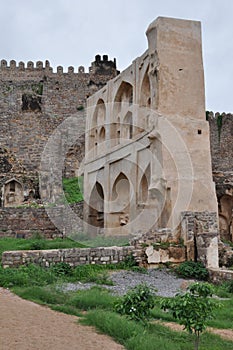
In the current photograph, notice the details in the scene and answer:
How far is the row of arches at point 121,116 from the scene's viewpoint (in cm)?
1703

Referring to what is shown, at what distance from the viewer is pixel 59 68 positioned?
33.0 metres

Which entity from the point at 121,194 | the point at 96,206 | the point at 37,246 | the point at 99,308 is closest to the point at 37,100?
the point at 96,206

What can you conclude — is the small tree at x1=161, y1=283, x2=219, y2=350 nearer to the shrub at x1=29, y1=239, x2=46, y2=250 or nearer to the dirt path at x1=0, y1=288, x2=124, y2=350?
the dirt path at x1=0, y1=288, x2=124, y2=350

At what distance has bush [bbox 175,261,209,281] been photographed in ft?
36.4

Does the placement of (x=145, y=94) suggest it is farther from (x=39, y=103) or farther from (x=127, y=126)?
(x=39, y=103)

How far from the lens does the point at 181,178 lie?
564 inches

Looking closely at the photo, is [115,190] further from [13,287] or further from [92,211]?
[13,287]

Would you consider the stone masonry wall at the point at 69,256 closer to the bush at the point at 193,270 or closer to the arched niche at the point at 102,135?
the bush at the point at 193,270

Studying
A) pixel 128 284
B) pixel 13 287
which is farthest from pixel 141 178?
pixel 13 287

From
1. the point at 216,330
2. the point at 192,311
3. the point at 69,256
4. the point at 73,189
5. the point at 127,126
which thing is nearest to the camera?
the point at 192,311

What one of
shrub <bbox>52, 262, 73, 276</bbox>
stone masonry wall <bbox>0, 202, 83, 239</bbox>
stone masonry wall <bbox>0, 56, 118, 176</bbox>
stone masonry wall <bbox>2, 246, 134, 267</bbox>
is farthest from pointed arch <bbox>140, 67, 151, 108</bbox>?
stone masonry wall <bbox>0, 56, 118, 176</bbox>

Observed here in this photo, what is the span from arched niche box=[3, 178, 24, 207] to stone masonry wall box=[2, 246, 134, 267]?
10.7 m

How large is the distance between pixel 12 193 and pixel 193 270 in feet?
40.3

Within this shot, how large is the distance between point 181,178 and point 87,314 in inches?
311
